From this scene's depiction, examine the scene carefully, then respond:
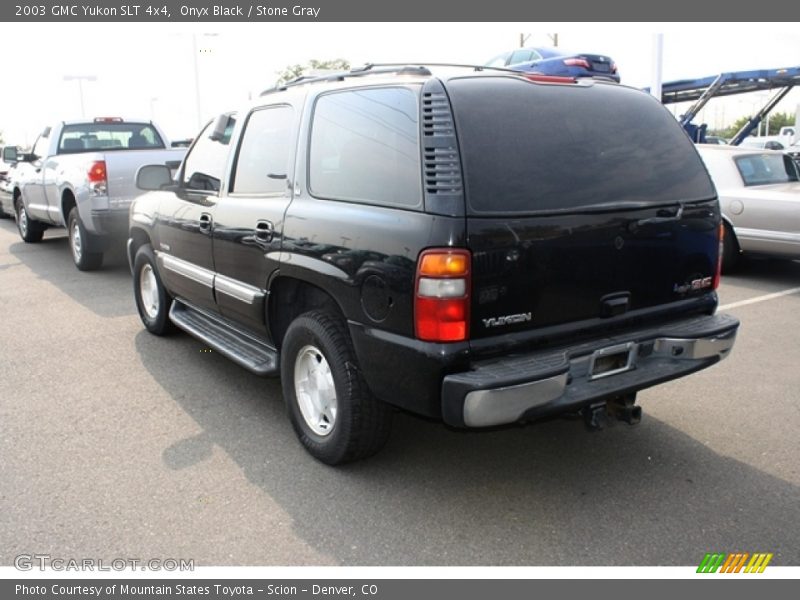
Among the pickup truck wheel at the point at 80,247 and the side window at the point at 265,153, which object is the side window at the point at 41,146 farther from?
the side window at the point at 265,153

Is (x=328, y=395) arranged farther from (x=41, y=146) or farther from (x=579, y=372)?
(x=41, y=146)

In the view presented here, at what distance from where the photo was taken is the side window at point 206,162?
4621mm

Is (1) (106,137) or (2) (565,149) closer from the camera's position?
(2) (565,149)

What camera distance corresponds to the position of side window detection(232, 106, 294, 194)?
3939 mm

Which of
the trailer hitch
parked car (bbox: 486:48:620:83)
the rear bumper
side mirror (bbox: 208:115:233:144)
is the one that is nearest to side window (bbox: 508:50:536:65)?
parked car (bbox: 486:48:620:83)

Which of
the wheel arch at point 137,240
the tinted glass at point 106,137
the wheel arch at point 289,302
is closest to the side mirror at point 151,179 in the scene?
the wheel arch at point 137,240

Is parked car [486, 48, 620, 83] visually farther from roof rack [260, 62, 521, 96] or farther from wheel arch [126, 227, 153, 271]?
wheel arch [126, 227, 153, 271]

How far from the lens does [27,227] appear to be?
11.7 meters

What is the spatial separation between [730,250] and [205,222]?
6.50 m

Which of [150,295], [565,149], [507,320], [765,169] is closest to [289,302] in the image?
[507,320]

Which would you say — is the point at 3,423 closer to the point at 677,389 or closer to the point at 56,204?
the point at 677,389

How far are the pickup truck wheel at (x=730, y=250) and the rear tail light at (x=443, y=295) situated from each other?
6508 millimetres

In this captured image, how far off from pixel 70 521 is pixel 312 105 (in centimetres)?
238

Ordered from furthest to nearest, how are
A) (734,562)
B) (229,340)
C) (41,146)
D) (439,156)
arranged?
(41,146), (229,340), (439,156), (734,562)
